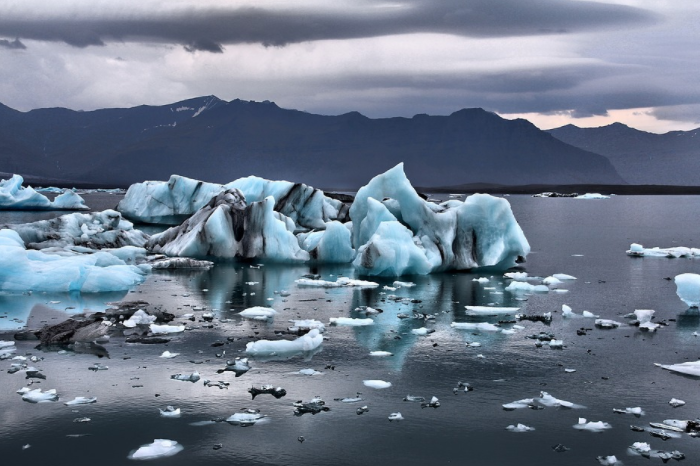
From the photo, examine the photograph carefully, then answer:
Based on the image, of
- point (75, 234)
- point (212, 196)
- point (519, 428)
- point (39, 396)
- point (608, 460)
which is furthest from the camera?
point (212, 196)

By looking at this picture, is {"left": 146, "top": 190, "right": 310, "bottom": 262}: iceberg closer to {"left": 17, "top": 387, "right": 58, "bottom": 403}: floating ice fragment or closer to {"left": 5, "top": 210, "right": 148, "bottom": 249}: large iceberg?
{"left": 5, "top": 210, "right": 148, "bottom": 249}: large iceberg

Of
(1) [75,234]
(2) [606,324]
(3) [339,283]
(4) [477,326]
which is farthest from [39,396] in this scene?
(1) [75,234]

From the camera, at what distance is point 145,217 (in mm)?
42594

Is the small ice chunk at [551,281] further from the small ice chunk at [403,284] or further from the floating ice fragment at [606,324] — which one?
the floating ice fragment at [606,324]

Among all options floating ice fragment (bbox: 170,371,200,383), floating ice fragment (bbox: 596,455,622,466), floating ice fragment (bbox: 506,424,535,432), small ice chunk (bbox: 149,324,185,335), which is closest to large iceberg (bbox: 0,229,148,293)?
small ice chunk (bbox: 149,324,185,335)

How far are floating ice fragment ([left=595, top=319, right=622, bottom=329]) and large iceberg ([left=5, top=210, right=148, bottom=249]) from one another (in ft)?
59.5

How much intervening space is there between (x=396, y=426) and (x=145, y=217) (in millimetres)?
36577

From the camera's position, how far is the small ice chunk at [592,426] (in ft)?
28.1

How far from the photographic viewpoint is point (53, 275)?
1770 cm

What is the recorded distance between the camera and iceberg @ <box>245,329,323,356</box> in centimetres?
1167

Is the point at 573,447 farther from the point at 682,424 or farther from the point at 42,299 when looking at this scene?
the point at 42,299

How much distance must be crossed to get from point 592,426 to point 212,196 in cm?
3289

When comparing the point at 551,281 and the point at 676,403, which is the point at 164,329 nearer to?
the point at 676,403

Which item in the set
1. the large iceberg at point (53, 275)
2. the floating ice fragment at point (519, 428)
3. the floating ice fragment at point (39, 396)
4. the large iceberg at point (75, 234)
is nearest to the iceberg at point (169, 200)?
the large iceberg at point (75, 234)
